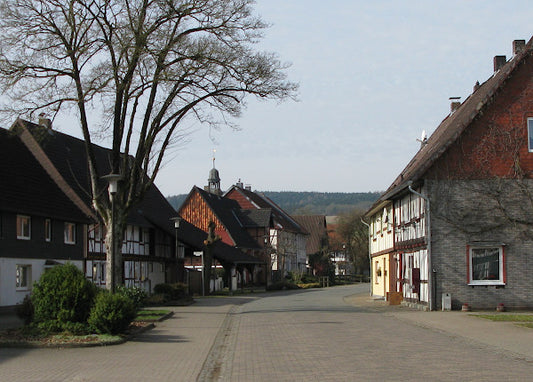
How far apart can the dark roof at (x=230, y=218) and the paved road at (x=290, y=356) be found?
46.9 metres

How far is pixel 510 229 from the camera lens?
26812mm

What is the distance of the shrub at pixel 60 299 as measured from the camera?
55.7 feet

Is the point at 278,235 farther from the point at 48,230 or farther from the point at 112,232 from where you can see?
the point at 112,232

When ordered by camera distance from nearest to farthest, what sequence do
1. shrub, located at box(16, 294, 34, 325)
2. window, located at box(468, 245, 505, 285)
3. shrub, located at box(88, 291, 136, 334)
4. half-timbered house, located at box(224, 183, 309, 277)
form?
shrub, located at box(88, 291, 136, 334) < shrub, located at box(16, 294, 34, 325) < window, located at box(468, 245, 505, 285) < half-timbered house, located at box(224, 183, 309, 277)

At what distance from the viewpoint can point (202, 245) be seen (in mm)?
49281

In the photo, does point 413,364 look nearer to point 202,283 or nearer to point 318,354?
point 318,354

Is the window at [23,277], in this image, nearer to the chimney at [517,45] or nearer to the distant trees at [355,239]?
the chimney at [517,45]

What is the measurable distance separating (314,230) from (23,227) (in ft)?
264

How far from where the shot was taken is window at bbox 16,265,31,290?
1202 inches

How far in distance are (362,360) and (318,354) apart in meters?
1.24

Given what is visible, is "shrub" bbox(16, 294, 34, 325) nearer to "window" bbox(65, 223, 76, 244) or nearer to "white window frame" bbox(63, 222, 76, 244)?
A: "white window frame" bbox(63, 222, 76, 244)

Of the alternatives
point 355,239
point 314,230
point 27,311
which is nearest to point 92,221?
point 27,311

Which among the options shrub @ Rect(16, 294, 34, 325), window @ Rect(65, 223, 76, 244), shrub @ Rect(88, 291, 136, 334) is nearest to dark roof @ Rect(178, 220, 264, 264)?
window @ Rect(65, 223, 76, 244)

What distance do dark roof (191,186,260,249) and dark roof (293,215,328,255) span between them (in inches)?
1205
